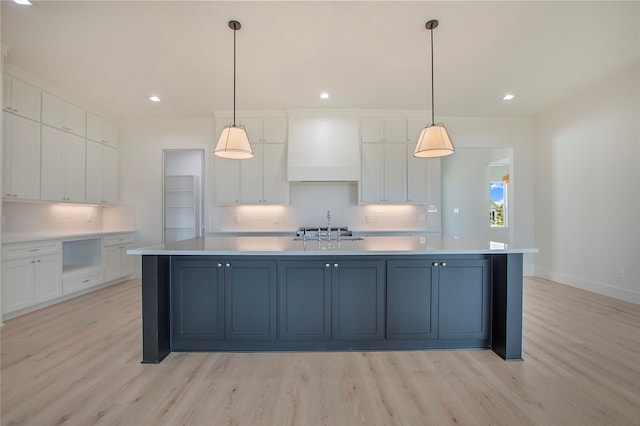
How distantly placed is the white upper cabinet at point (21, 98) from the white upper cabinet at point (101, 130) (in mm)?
852

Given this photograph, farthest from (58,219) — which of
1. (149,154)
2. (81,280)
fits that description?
(149,154)

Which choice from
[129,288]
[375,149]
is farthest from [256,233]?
[375,149]

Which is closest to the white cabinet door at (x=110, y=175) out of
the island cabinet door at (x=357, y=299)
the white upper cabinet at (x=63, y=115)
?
the white upper cabinet at (x=63, y=115)

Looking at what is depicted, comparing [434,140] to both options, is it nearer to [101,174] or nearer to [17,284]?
[17,284]

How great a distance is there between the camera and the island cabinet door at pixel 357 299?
2346mm

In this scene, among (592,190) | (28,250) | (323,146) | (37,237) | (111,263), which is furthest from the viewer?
(323,146)

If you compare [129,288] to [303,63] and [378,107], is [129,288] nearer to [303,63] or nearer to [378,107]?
[303,63]

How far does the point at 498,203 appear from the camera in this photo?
757cm

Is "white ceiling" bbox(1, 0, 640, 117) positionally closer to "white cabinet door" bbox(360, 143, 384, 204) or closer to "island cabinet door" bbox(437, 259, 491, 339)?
"white cabinet door" bbox(360, 143, 384, 204)

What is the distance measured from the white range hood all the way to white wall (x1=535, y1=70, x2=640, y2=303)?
3249 mm

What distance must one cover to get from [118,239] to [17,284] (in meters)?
1.54

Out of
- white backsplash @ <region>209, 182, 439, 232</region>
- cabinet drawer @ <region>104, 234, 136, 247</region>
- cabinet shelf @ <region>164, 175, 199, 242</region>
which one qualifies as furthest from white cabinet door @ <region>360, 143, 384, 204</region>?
cabinet drawer @ <region>104, 234, 136, 247</region>

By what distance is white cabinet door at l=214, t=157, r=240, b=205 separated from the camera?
4852 mm

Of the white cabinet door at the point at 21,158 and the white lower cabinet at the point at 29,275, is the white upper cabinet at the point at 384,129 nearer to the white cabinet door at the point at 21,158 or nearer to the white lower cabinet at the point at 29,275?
the white cabinet door at the point at 21,158
